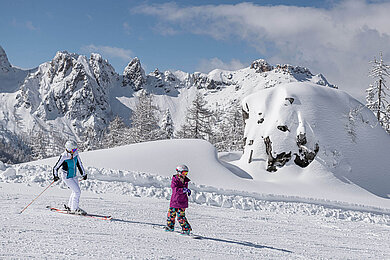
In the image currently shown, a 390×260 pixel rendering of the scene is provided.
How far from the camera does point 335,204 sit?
14.1m

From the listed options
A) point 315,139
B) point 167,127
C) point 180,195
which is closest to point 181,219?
point 180,195

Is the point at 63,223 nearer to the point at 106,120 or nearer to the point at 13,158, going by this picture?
the point at 13,158

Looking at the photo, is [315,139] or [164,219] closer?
[164,219]

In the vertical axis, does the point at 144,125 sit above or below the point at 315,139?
above

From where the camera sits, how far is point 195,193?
39.9 ft

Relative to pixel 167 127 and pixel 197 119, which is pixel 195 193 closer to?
pixel 197 119

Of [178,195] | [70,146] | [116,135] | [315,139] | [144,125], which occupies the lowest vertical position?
[178,195]

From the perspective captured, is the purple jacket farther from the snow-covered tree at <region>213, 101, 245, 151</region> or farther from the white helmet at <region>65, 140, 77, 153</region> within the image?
the snow-covered tree at <region>213, 101, 245, 151</region>

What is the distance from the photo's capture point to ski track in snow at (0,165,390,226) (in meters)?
11.5

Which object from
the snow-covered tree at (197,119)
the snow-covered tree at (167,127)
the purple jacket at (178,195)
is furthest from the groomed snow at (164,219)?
the snow-covered tree at (167,127)

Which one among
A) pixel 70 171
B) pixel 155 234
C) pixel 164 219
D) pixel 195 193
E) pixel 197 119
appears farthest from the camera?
pixel 197 119

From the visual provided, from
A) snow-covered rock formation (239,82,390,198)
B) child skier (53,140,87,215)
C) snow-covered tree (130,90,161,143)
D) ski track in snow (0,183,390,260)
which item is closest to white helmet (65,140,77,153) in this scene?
child skier (53,140,87,215)

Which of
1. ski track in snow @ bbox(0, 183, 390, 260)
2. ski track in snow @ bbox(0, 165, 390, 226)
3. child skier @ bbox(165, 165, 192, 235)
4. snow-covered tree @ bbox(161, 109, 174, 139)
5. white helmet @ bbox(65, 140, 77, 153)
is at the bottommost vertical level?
ski track in snow @ bbox(0, 183, 390, 260)

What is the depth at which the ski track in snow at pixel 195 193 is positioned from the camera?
11.5 m
